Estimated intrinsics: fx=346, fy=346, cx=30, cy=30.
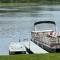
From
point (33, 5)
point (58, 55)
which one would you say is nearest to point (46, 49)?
point (58, 55)

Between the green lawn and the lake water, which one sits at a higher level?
the green lawn

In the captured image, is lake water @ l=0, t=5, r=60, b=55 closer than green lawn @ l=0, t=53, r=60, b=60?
No

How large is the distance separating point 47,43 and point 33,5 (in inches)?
855

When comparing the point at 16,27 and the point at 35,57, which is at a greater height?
the point at 35,57

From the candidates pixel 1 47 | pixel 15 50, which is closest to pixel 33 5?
pixel 1 47

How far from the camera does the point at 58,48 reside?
3967 mm

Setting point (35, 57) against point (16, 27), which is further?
point (16, 27)

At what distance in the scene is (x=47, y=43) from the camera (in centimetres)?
427

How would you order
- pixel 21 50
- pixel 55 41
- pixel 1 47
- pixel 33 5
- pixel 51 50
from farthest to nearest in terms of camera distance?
pixel 33 5 → pixel 1 47 → pixel 55 41 → pixel 51 50 → pixel 21 50

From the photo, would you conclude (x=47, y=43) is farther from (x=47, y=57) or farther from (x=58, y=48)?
(x=47, y=57)

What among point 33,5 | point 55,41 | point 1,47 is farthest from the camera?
point 33,5

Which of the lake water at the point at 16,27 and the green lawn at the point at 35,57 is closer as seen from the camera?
the green lawn at the point at 35,57

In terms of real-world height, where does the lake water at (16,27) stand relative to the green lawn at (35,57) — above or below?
below

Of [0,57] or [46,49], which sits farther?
[46,49]
